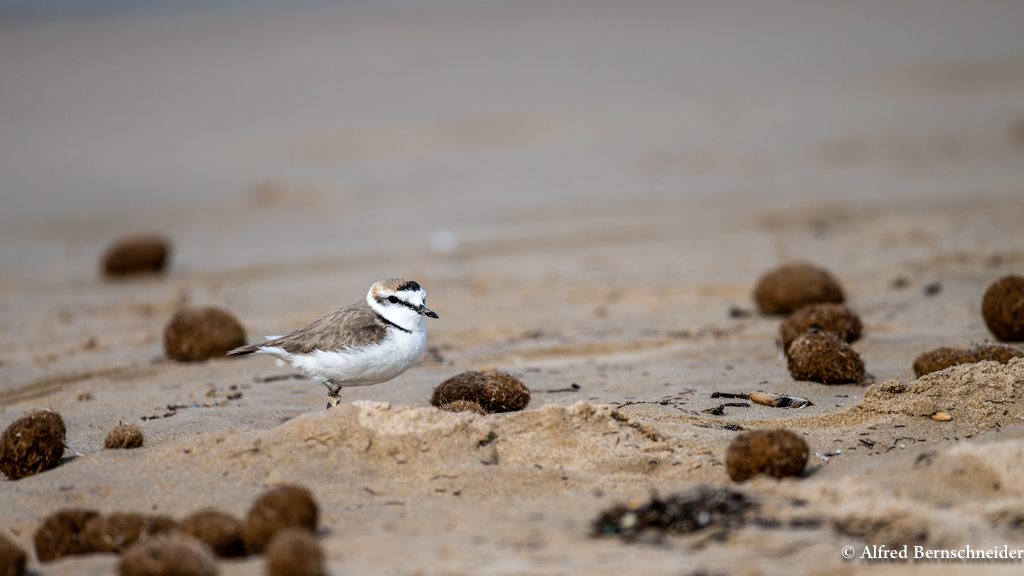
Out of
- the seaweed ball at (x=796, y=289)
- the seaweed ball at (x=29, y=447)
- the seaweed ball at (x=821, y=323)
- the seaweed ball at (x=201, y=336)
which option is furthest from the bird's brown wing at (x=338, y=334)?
the seaweed ball at (x=796, y=289)

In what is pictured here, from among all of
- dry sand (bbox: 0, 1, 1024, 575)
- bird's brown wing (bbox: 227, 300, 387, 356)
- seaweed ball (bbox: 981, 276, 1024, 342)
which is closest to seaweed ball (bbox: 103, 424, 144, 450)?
dry sand (bbox: 0, 1, 1024, 575)

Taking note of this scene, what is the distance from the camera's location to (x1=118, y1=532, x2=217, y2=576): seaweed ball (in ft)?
11.5

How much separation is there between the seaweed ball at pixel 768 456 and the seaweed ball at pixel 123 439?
3373mm

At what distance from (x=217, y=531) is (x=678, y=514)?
79.8 inches

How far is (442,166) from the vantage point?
1973 cm

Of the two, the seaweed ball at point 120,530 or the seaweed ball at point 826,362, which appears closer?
the seaweed ball at point 120,530

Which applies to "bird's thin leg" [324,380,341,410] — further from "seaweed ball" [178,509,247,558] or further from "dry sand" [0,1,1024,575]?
"seaweed ball" [178,509,247,558]

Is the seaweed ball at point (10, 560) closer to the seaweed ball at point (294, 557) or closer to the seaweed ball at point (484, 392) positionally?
the seaweed ball at point (294, 557)

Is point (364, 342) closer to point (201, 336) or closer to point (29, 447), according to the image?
point (29, 447)

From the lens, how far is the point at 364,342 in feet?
19.1

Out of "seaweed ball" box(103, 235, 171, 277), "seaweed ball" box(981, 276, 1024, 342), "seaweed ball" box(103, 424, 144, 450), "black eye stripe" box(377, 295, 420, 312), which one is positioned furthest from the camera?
"seaweed ball" box(103, 235, 171, 277)

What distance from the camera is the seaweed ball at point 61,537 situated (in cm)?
405

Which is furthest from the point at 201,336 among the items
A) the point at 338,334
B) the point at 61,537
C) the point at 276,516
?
the point at 276,516

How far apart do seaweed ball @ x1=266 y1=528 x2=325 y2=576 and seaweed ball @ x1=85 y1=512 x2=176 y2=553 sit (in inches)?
31.0
